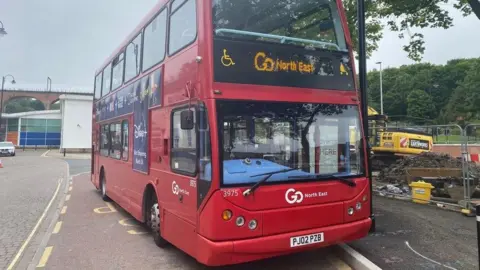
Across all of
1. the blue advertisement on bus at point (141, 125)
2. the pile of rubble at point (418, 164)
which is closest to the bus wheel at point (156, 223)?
the blue advertisement on bus at point (141, 125)

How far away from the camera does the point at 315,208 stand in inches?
195

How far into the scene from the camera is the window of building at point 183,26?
5180 millimetres

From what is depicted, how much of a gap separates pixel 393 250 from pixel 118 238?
16.0ft

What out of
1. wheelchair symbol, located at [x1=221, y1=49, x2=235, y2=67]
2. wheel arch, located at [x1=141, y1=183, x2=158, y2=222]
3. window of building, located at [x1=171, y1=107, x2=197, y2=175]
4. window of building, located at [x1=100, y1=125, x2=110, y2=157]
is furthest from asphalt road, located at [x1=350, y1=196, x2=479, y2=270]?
window of building, located at [x1=100, y1=125, x2=110, y2=157]

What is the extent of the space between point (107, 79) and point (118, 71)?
164cm

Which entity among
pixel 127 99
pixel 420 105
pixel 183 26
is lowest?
pixel 127 99

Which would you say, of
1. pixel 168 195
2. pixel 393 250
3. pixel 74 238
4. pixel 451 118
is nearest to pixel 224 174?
pixel 168 195

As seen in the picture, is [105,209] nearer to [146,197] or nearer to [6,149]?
[146,197]

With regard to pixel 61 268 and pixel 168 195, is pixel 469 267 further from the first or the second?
pixel 61 268

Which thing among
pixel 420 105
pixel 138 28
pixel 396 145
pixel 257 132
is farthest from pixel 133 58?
pixel 420 105

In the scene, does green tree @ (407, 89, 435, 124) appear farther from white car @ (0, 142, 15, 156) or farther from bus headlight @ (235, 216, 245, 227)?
bus headlight @ (235, 216, 245, 227)

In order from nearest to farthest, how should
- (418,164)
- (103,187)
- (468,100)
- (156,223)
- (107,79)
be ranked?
(156,223) → (107,79) → (103,187) → (418,164) → (468,100)

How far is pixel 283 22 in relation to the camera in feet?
18.0

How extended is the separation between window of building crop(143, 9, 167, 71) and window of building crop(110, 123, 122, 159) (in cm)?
254
